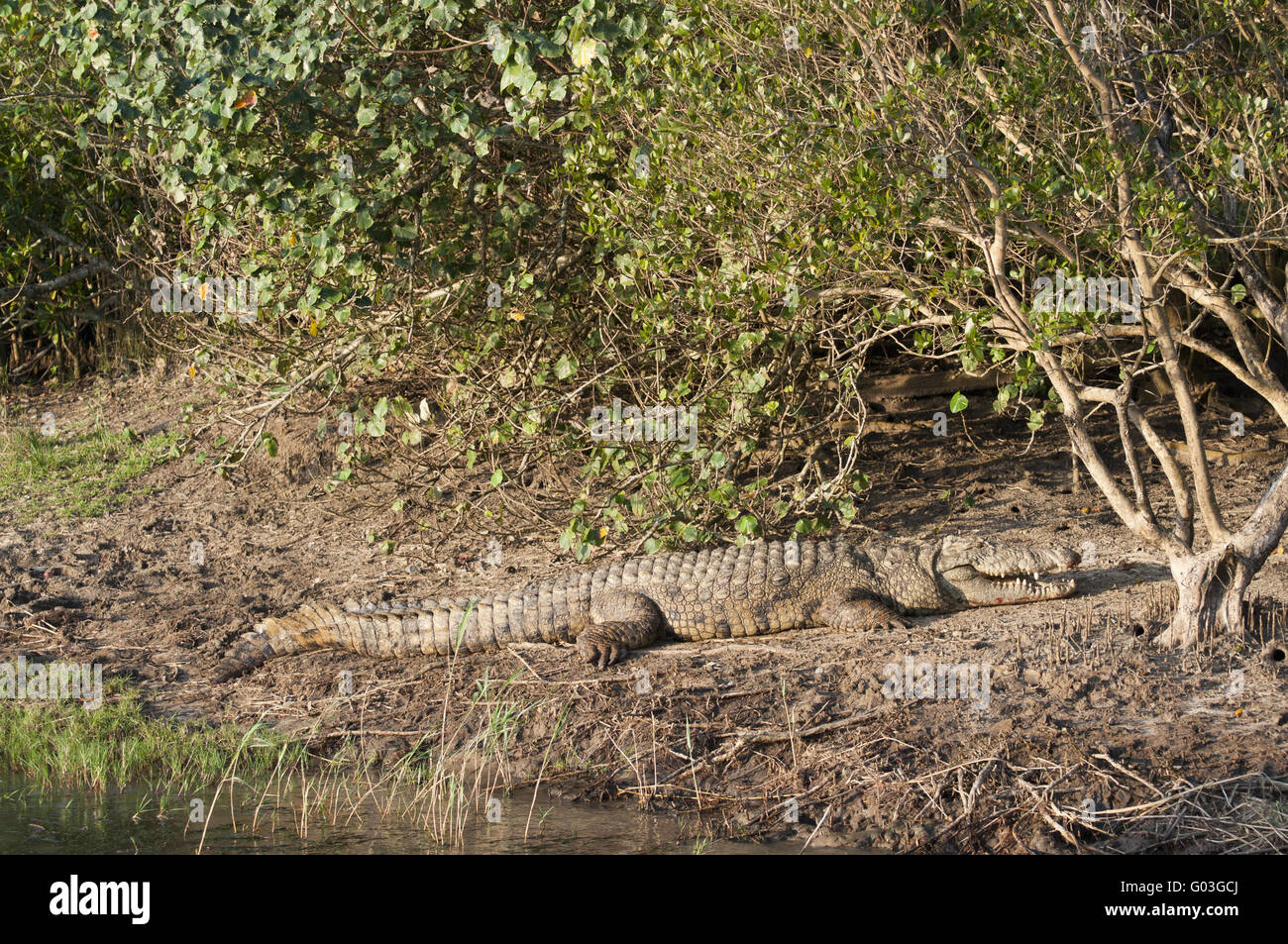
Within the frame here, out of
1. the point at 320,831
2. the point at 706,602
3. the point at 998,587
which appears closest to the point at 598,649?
the point at 706,602

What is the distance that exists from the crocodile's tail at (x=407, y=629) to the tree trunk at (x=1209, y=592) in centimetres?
305

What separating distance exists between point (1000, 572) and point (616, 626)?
207 cm

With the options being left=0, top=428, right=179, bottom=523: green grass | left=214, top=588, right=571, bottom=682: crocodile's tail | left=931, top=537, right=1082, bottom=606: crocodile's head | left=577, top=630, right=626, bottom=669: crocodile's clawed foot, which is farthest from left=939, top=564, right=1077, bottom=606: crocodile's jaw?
left=0, top=428, right=179, bottom=523: green grass

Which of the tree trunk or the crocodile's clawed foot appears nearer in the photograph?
the tree trunk

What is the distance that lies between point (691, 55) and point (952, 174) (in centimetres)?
125

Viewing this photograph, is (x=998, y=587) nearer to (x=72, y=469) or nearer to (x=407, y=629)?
(x=407, y=629)

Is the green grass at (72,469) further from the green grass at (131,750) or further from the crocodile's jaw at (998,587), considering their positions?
the crocodile's jaw at (998,587)

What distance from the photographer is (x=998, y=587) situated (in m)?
6.53

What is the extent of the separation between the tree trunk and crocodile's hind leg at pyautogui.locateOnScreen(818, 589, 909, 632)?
4.51 ft

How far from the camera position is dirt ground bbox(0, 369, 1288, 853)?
453 cm

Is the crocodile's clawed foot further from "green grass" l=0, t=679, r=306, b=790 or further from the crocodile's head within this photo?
the crocodile's head

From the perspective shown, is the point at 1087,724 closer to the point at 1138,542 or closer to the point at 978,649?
the point at 978,649

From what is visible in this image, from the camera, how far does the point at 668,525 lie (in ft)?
22.1

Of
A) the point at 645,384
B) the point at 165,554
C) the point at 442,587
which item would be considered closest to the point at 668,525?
the point at 645,384
